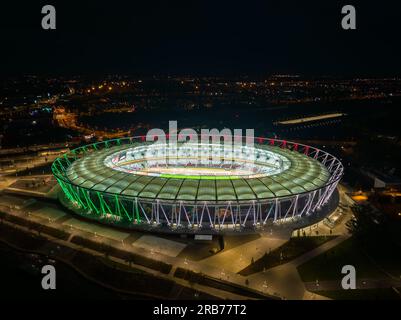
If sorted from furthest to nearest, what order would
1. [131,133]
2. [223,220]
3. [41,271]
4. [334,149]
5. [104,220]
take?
[131,133] → [334,149] → [104,220] → [223,220] → [41,271]

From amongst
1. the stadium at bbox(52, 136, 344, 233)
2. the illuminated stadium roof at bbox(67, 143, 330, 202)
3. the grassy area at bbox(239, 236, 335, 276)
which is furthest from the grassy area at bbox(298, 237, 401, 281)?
the illuminated stadium roof at bbox(67, 143, 330, 202)

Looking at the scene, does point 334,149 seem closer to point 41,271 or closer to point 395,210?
point 395,210

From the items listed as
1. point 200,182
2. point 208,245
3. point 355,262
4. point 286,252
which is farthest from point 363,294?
point 200,182

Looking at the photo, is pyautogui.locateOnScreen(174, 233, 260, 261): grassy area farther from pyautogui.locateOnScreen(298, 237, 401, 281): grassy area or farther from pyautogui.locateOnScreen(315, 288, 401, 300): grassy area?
pyautogui.locateOnScreen(315, 288, 401, 300): grassy area

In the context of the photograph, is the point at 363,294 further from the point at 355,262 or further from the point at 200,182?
the point at 200,182

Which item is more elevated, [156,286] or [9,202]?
[9,202]
